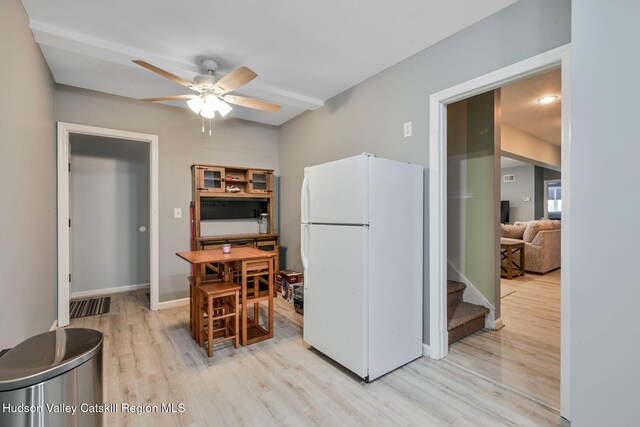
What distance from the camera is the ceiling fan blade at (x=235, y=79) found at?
2.15 meters

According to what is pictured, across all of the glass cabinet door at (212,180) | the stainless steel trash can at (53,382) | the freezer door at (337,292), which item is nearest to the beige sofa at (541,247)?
the freezer door at (337,292)

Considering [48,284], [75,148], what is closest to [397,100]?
[48,284]

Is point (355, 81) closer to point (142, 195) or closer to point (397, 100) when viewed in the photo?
point (397, 100)

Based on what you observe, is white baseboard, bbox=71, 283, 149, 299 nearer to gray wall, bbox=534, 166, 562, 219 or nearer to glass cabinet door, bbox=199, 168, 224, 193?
glass cabinet door, bbox=199, 168, 224, 193

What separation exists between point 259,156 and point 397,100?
2.49 m

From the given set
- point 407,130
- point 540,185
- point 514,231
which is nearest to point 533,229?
point 514,231

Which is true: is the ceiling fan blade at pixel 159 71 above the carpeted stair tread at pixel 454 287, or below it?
above

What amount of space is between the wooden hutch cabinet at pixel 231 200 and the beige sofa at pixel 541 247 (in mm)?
4857

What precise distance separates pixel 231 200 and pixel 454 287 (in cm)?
314

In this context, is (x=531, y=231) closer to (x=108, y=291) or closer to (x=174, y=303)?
(x=174, y=303)

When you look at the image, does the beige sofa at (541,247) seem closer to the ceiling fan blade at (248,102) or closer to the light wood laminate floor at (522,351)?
the light wood laminate floor at (522,351)

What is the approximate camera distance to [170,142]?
379 cm

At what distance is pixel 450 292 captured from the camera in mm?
2936

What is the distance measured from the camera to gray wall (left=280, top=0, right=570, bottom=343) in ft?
6.08
